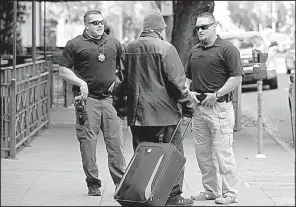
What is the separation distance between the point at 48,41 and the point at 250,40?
14072 millimetres

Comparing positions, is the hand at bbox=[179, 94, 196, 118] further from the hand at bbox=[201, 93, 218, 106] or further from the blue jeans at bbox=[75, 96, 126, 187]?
the blue jeans at bbox=[75, 96, 126, 187]

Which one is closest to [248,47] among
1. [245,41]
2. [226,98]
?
[245,41]

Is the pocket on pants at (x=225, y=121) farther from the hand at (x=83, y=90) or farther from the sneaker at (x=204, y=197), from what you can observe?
the hand at (x=83, y=90)

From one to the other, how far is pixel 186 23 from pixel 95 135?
8.23m

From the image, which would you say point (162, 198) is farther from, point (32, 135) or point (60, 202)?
point (32, 135)

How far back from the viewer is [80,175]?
9.80 meters

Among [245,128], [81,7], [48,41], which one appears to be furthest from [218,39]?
[81,7]

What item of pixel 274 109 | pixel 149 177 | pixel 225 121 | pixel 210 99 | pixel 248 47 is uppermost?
pixel 248 47

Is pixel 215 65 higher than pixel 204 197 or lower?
higher

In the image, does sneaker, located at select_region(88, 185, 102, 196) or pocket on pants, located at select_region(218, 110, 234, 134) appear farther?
sneaker, located at select_region(88, 185, 102, 196)

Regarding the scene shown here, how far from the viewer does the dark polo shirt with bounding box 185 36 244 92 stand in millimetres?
7863

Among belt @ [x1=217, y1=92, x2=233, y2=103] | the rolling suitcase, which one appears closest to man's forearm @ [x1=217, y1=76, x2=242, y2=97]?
belt @ [x1=217, y1=92, x2=233, y2=103]

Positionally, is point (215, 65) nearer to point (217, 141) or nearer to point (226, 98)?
point (226, 98)

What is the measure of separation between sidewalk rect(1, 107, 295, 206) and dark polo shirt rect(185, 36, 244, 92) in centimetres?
126
